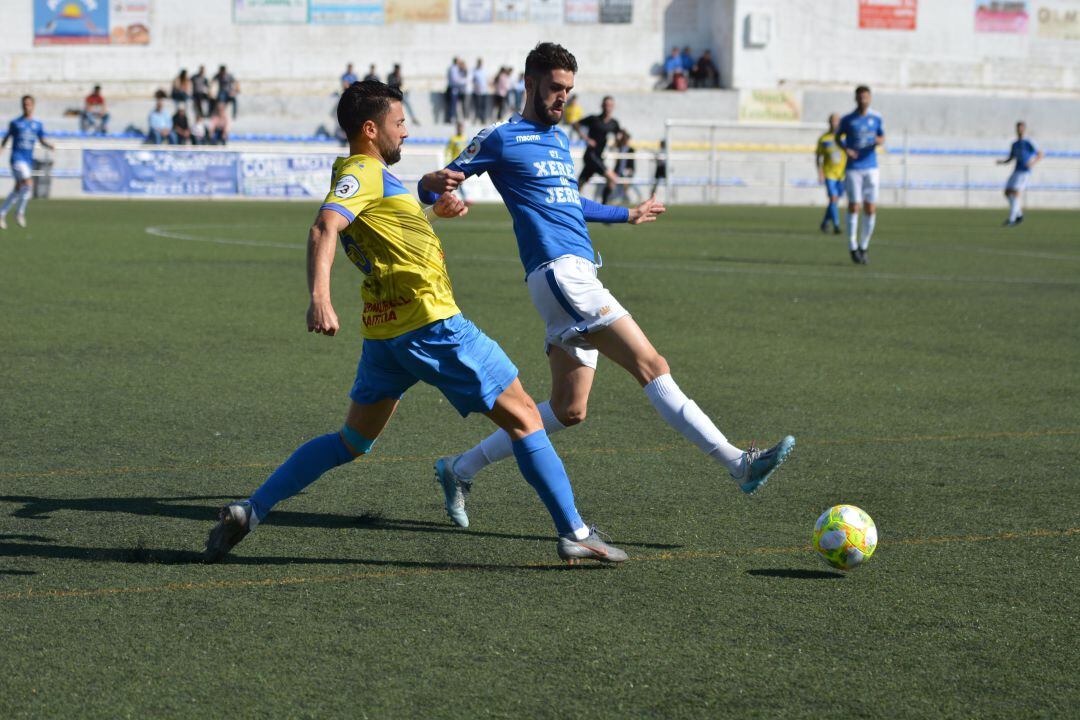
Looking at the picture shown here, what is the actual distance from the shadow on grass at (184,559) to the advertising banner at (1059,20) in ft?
164

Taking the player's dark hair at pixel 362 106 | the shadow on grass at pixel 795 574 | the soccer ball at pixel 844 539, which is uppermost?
the player's dark hair at pixel 362 106

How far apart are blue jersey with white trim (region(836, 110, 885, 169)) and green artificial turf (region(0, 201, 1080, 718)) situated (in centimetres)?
738

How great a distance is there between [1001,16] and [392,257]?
163 feet

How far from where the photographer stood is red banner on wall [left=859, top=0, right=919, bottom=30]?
1929 inches

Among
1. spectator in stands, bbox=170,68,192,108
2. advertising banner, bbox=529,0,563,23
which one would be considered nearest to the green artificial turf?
spectator in stands, bbox=170,68,192,108

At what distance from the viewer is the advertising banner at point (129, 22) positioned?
4678 cm

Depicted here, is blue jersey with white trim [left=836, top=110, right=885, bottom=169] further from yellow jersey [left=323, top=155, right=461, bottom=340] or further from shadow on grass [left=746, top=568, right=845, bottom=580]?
yellow jersey [left=323, top=155, right=461, bottom=340]

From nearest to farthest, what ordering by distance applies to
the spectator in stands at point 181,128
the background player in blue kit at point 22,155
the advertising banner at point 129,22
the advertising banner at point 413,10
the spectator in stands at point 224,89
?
the background player in blue kit at point 22,155
the spectator in stands at point 181,128
the spectator in stands at point 224,89
the advertising banner at point 129,22
the advertising banner at point 413,10

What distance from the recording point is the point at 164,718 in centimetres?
347

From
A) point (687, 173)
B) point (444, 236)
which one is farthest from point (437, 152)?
point (444, 236)

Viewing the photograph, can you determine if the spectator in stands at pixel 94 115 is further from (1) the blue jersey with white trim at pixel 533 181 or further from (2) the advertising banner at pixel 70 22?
(1) the blue jersey with white trim at pixel 533 181

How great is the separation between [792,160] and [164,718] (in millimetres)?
43522

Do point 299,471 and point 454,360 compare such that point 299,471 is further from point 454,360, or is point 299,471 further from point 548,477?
point 548,477

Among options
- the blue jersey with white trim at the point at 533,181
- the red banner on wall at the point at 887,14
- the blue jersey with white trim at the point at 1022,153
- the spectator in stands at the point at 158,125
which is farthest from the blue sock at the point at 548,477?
the red banner on wall at the point at 887,14
